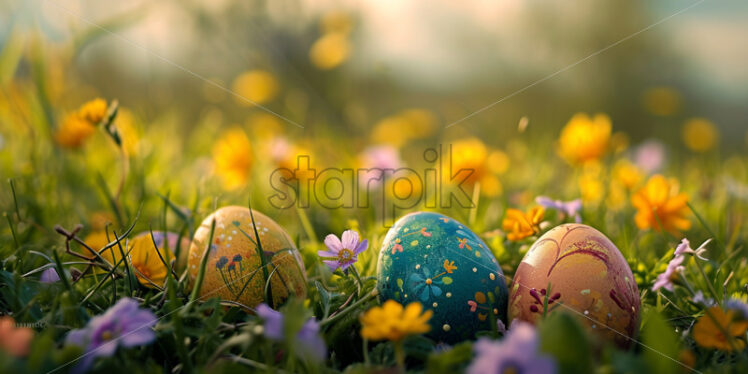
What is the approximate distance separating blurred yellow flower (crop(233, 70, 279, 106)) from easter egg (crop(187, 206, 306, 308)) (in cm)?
229

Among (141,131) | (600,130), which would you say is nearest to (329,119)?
(141,131)

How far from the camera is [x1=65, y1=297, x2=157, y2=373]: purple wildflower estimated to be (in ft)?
2.14

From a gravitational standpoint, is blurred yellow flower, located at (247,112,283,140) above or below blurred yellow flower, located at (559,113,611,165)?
below

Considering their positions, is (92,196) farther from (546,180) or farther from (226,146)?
(546,180)

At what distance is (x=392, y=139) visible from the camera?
3.10 metres

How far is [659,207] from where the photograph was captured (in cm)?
116

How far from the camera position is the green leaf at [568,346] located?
0.59m

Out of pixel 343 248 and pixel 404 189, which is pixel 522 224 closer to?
pixel 343 248

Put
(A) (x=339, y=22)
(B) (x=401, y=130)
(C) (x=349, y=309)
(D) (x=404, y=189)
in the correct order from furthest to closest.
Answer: (B) (x=401, y=130) → (A) (x=339, y=22) → (D) (x=404, y=189) → (C) (x=349, y=309)

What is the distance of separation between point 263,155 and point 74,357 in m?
1.70

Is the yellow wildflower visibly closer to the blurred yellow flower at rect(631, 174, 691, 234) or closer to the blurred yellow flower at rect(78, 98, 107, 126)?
the blurred yellow flower at rect(631, 174, 691, 234)

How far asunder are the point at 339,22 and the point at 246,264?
2.19 m

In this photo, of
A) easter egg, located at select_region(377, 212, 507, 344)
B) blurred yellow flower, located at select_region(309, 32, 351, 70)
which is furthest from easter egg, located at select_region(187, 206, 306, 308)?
blurred yellow flower, located at select_region(309, 32, 351, 70)

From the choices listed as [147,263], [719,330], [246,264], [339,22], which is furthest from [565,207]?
[339,22]
